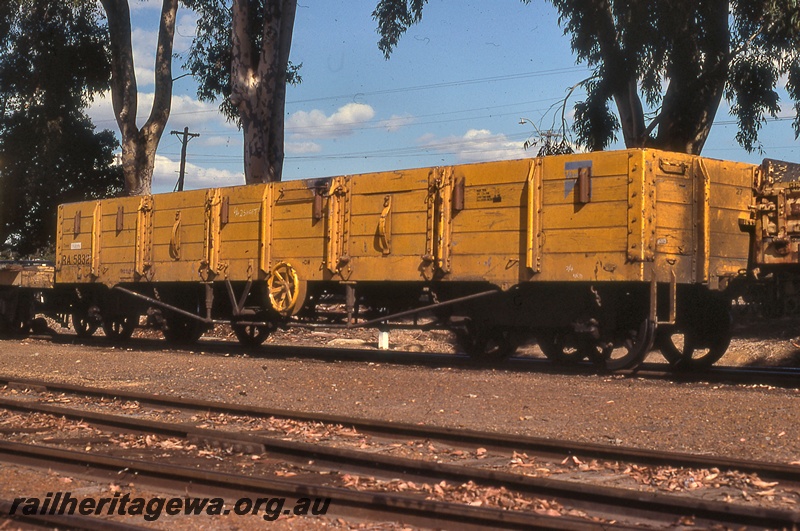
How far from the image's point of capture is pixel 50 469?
6.62m

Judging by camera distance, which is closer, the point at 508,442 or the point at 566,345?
the point at 508,442

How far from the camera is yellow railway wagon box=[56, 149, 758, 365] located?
38.2 feet

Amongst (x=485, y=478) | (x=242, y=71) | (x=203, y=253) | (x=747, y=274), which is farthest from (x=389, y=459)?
(x=242, y=71)

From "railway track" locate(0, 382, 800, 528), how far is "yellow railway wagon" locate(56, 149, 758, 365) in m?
4.85

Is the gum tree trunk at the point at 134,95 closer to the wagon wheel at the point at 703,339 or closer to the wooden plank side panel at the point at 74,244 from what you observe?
the wooden plank side panel at the point at 74,244

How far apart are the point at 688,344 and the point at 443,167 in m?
4.29

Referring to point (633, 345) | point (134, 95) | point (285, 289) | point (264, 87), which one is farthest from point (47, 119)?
point (633, 345)

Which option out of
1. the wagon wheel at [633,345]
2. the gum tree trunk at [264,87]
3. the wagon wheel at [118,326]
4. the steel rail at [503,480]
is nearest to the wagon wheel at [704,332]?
the wagon wheel at [633,345]

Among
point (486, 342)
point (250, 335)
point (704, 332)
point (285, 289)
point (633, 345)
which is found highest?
point (285, 289)

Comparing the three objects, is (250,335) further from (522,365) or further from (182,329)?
(522,365)

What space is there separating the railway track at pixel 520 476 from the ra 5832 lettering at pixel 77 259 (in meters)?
11.1

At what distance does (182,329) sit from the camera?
61.5 feet

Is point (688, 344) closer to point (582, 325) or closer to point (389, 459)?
point (582, 325)

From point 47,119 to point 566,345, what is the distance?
25064mm
